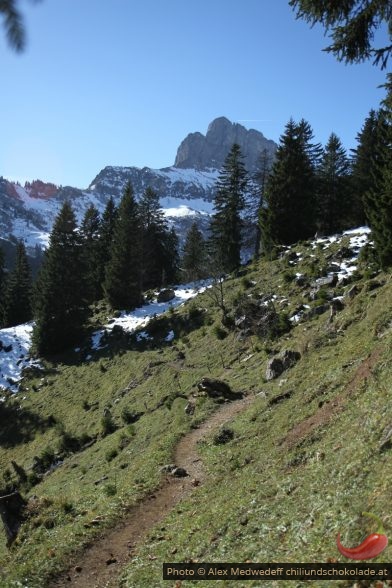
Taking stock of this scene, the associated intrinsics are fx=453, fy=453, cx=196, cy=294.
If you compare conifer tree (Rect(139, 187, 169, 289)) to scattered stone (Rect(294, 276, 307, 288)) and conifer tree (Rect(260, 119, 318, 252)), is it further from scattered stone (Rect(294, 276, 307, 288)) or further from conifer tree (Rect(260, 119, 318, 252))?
scattered stone (Rect(294, 276, 307, 288))

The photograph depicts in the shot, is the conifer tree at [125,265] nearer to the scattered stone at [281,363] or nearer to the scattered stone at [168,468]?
the scattered stone at [281,363]

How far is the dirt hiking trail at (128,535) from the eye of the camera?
453 inches

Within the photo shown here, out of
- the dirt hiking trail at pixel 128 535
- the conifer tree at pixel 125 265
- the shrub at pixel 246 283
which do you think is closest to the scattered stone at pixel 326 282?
the shrub at pixel 246 283

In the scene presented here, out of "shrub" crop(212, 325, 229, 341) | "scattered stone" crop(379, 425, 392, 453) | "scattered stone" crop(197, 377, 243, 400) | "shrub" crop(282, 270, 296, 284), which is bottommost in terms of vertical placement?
"scattered stone" crop(197, 377, 243, 400)

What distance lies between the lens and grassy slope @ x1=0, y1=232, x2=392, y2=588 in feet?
29.2

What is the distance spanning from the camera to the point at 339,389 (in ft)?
50.8

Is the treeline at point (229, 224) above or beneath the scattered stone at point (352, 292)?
above

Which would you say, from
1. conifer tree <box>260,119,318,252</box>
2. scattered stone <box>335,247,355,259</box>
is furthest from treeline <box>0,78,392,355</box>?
scattered stone <box>335,247,355,259</box>

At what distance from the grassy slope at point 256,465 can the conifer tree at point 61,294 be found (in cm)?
1763

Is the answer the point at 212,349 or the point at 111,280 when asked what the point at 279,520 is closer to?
the point at 212,349

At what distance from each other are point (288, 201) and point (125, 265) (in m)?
20.2

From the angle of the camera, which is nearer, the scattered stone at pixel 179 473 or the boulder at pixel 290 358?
the scattered stone at pixel 179 473

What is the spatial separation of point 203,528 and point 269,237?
130 feet

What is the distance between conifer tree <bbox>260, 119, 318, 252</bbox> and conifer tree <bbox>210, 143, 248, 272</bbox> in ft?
23.1
